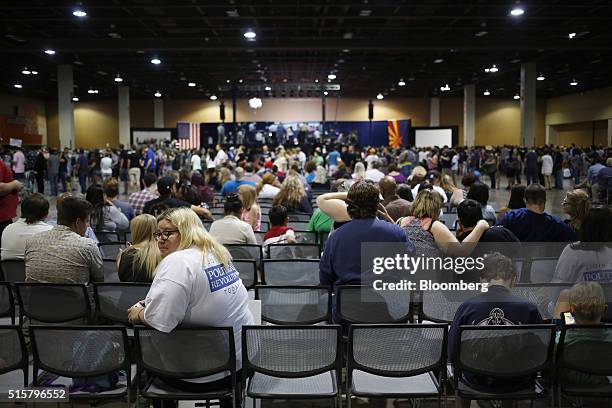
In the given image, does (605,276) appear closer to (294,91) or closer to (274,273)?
(274,273)

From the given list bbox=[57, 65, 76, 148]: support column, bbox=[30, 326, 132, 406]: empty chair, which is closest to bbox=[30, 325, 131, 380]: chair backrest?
bbox=[30, 326, 132, 406]: empty chair

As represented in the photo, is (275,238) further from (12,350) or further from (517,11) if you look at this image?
(517,11)

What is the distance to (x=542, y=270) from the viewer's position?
181 inches

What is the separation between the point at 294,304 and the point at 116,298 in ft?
3.74

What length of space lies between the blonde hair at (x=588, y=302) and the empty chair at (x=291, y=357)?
4.37 ft

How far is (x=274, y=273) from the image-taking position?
4789mm

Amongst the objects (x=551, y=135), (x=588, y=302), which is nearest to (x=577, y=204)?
(x=588, y=302)

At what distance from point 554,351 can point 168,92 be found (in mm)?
35528

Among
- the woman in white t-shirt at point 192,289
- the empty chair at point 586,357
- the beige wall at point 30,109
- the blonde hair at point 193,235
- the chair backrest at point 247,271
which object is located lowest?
the empty chair at point 586,357

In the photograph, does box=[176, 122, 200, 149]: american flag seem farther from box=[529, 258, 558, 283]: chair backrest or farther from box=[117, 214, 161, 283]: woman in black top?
box=[529, 258, 558, 283]: chair backrest

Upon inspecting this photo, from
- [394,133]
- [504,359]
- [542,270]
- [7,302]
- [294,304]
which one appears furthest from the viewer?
[394,133]

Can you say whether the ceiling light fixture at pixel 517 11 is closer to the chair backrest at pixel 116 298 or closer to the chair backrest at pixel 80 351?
the chair backrest at pixel 116 298

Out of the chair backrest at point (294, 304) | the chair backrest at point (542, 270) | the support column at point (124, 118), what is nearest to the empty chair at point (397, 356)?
the chair backrest at point (294, 304)

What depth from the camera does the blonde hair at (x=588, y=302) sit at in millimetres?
3246
